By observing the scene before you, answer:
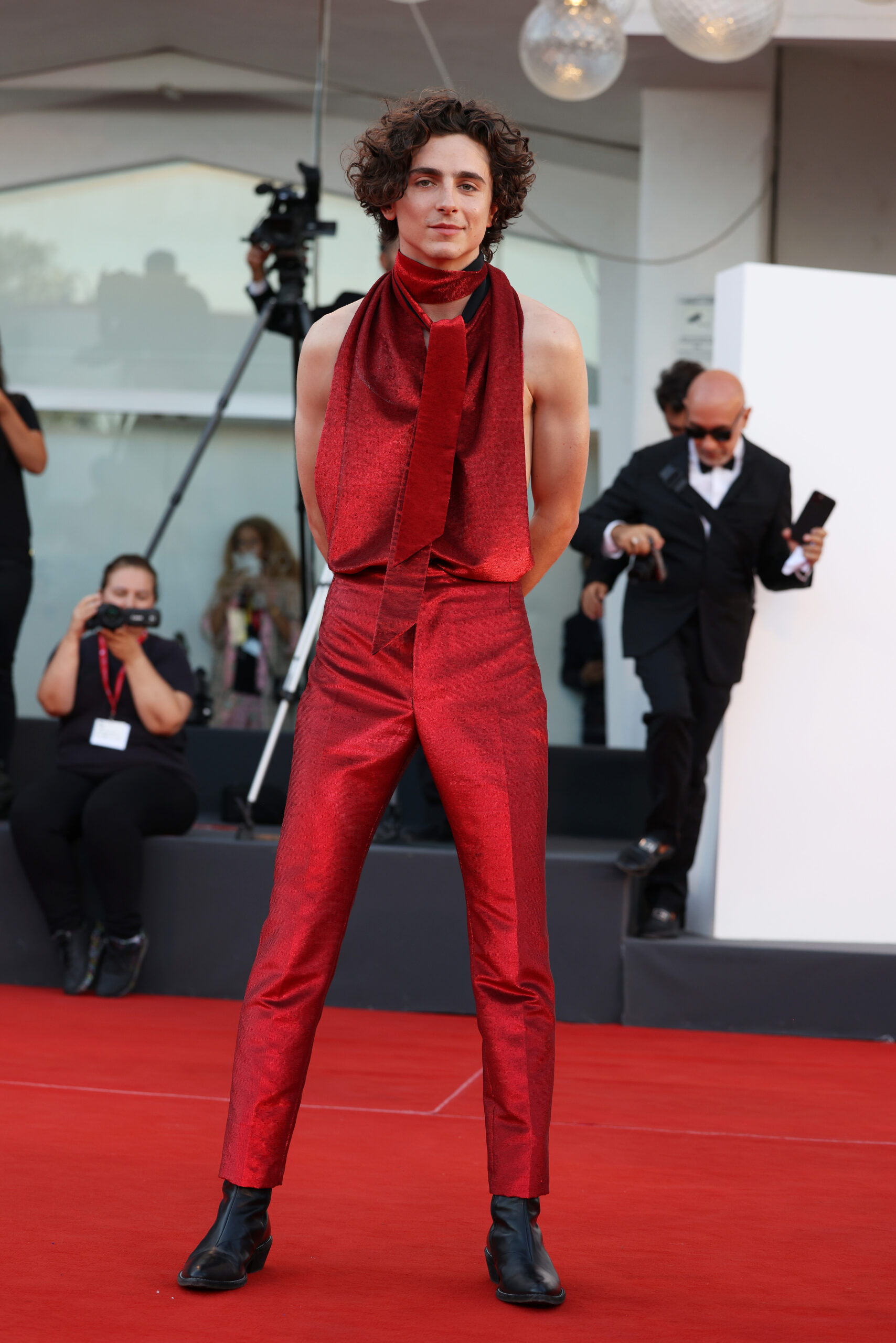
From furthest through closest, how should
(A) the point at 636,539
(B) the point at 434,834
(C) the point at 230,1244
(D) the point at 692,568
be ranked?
(B) the point at 434,834, (D) the point at 692,568, (A) the point at 636,539, (C) the point at 230,1244

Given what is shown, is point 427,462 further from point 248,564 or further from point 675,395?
point 248,564

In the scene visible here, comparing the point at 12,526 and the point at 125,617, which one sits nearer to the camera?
the point at 125,617

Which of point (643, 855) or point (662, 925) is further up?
point (643, 855)

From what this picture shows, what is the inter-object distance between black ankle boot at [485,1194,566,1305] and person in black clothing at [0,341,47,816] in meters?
2.64

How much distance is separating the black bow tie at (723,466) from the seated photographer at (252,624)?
281cm

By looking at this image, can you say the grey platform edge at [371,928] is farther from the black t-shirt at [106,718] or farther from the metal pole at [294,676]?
the black t-shirt at [106,718]

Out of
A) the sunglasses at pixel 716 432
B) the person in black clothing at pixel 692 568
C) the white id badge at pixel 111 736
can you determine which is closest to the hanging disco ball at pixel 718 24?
the person in black clothing at pixel 692 568

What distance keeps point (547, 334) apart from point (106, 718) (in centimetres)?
233

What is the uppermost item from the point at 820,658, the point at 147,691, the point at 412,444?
the point at 412,444

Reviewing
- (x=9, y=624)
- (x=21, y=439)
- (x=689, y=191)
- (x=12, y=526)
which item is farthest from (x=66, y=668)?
(x=689, y=191)

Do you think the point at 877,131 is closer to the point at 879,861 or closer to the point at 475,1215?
the point at 879,861

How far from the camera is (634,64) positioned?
585 centimetres

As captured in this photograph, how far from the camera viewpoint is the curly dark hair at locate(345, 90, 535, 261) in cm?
172

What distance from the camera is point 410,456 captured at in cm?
171
